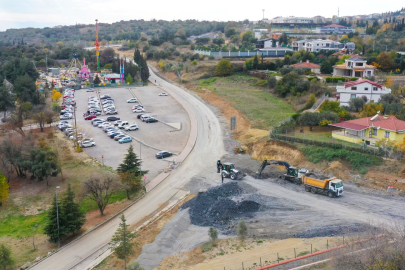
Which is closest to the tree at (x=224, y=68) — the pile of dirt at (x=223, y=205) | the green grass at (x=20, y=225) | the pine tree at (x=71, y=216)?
the pile of dirt at (x=223, y=205)

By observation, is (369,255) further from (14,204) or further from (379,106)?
(379,106)

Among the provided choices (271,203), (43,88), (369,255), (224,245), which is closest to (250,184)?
(271,203)

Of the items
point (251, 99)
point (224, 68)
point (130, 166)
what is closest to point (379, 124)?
point (130, 166)

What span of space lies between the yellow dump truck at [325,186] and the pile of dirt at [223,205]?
154 inches

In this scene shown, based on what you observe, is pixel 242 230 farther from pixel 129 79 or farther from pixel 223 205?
pixel 129 79

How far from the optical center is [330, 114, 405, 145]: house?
116ft

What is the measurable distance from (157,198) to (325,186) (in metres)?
12.6

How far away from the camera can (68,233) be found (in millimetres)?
26875

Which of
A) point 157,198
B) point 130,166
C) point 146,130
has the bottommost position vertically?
point 157,198

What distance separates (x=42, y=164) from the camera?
35.3 m

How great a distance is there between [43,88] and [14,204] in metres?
53.0

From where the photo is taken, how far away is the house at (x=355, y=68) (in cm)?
6526

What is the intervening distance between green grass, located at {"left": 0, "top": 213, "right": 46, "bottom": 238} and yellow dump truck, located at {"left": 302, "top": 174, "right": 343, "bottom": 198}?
19.7 meters

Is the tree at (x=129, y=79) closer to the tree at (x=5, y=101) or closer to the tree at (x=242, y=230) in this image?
the tree at (x=5, y=101)
